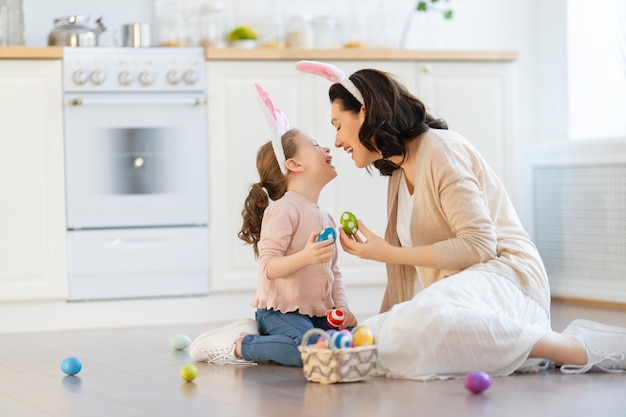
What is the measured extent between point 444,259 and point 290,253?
19.4 inches

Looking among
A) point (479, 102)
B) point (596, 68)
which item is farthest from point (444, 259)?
point (596, 68)

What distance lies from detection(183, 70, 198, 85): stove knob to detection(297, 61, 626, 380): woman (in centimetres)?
131

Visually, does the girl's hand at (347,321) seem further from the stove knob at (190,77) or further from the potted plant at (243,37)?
the potted plant at (243,37)

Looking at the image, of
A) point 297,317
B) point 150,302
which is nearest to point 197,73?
point 150,302

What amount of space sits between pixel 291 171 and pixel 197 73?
1.32 m

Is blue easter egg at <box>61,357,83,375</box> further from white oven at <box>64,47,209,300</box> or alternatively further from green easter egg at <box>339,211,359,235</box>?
white oven at <box>64,47,209,300</box>

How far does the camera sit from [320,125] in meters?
4.34

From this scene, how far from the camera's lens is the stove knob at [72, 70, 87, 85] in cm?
405

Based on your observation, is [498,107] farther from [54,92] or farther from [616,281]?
[54,92]

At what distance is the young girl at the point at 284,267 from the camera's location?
2844 millimetres

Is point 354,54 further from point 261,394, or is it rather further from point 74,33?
point 261,394

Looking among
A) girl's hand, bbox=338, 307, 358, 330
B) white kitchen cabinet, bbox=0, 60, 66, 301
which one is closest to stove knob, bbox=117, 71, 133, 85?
white kitchen cabinet, bbox=0, 60, 66, 301

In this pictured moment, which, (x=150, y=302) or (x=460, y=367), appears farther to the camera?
(x=150, y=302)

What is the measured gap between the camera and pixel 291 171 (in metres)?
3.02
